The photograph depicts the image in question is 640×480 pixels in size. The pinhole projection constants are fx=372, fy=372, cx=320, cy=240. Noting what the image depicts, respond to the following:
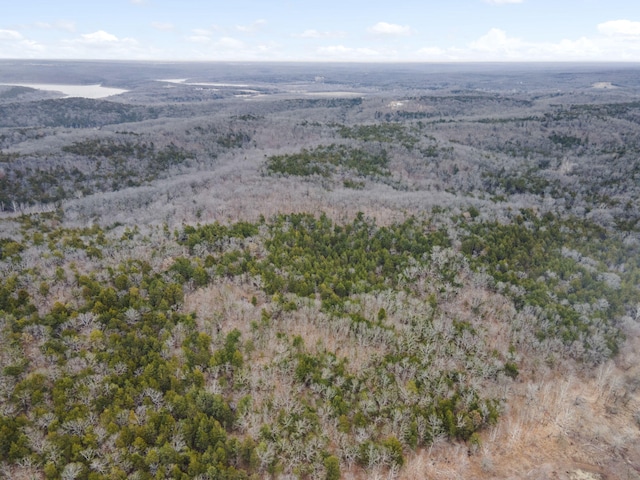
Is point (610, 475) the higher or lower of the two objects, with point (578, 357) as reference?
lower

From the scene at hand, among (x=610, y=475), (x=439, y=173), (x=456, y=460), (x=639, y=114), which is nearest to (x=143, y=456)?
(x=456, y=460)

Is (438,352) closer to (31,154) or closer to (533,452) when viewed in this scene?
(533,452)

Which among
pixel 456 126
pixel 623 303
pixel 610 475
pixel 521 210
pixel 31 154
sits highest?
pixel 456 126

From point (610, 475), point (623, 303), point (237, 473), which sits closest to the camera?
point (237, 473)

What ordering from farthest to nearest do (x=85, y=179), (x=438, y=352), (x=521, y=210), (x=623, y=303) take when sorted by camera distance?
(x=85, y=179) → (x=521, y=210) → (x=623, y=303) → (x=438, y=352)

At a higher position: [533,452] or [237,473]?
[237,473]

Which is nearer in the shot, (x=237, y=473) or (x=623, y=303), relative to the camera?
(x=237, y=473)

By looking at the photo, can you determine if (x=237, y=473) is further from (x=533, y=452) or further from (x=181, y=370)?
(x=533, y=452)

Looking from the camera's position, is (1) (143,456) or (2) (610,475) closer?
(1) (143,456)

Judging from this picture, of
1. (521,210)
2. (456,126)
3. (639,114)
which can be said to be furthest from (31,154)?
(639,114)
